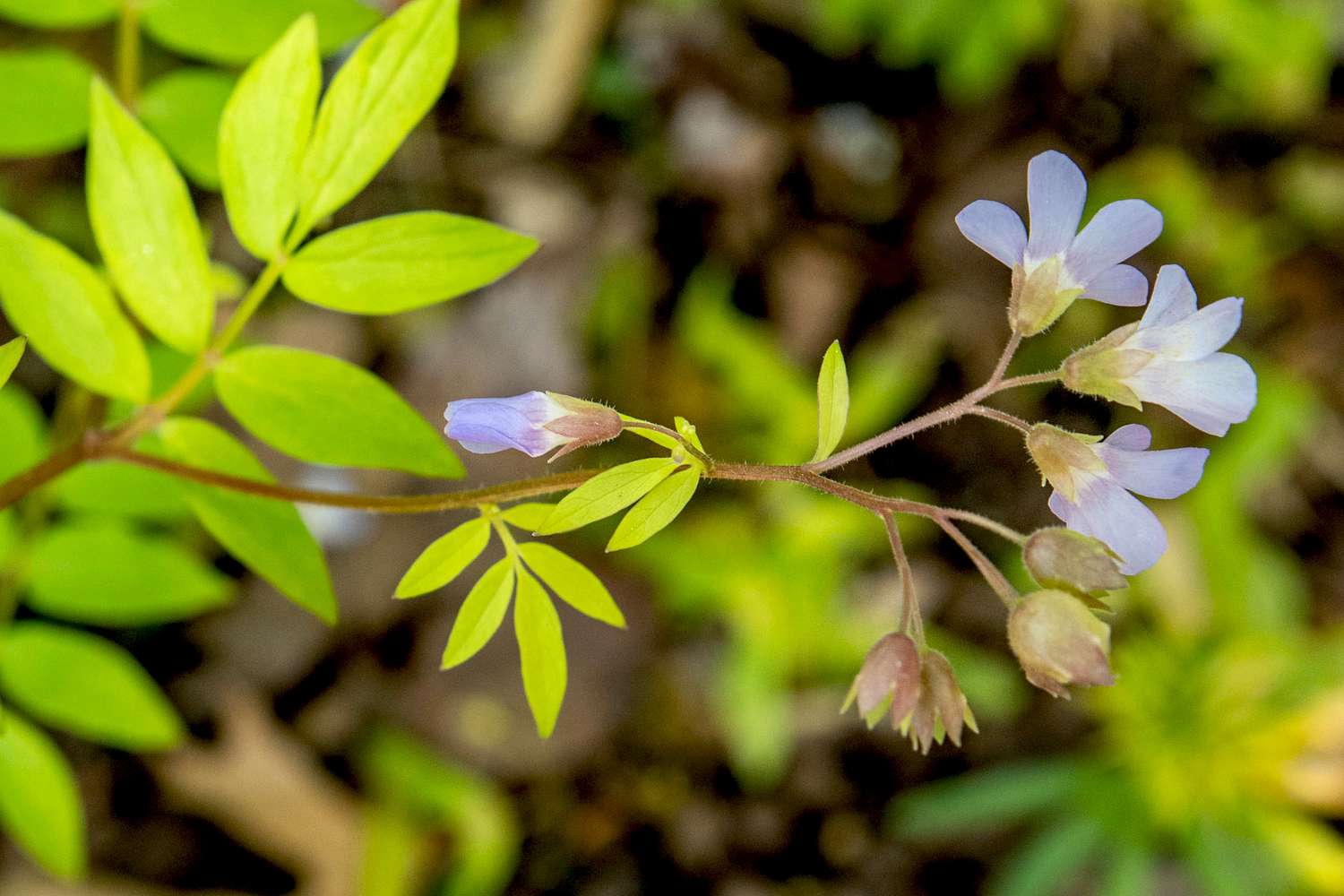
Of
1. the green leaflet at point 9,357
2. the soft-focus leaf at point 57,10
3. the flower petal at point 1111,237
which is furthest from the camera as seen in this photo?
the soft-focus leaf at point 57,10

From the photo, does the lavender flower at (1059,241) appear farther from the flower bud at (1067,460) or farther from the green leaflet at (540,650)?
the green leaflet at (540,650)

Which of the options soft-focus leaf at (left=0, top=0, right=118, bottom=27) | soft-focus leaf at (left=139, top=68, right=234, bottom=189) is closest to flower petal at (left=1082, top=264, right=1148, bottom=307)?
soft-focus leaf at (left=139, top=68, right=234, bottom=189)

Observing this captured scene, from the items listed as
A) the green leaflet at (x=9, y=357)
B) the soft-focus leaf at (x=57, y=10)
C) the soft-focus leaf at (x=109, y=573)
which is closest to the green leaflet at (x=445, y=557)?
the green leaflet at (x=9, y=357)

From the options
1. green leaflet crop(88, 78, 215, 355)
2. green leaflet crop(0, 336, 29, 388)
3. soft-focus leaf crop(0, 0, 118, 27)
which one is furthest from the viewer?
soft-focus leaf crop(0, 0, 118, 27)

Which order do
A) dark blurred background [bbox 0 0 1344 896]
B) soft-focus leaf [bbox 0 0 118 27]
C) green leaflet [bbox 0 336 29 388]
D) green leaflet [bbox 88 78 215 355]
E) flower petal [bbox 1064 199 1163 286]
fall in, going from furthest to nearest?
dark blurred background [bbox 0 0 1344 896] < soft-focus leaf [bbox 0 0 118 27] < green leaflet [bbox 88 78 215 355] < flower petal [bbox 1064 199 1163 286] < green leaflet [bbox 0 336 29 388]

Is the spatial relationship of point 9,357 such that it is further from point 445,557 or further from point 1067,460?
point 1067,460

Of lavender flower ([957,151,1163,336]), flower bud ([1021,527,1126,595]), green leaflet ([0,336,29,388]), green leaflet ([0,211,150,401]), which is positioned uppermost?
lavender flower ([957,151,1163,336])

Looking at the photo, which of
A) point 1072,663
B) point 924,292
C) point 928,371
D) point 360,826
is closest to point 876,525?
point 928,371

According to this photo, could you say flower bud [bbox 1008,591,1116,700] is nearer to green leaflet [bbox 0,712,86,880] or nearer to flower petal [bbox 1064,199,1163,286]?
flower petal [bbox 1064,199,1163,286]
